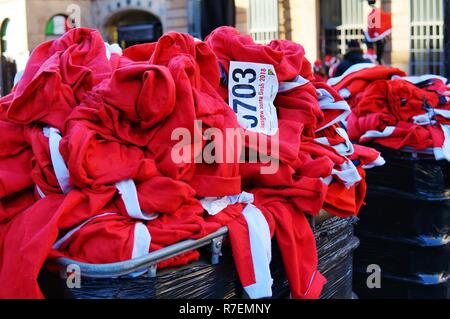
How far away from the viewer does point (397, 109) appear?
3.80 metres

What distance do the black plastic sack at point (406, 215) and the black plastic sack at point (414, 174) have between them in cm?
4

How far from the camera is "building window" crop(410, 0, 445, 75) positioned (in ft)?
46.6

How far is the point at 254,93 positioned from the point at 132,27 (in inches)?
687

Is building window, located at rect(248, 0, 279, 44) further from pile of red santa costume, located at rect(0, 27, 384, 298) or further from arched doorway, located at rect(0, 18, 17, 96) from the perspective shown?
pile of red santa costume, located at rect(0, 27, 384, 298)

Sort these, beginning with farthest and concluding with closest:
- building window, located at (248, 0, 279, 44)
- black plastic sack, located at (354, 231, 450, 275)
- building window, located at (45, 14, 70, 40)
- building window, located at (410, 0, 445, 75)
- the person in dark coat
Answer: building window, located at (45, 14, 70, 40), building window, located at (248, 0, 279, 44), building window, located at (410, 0, 445, 75), the person in dark coat, black plastic sack, located at (354, 231, 450, 275)

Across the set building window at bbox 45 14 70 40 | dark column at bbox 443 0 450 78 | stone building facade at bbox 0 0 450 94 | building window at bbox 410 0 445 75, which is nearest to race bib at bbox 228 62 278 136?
dark column at bbox 443 0 450 78

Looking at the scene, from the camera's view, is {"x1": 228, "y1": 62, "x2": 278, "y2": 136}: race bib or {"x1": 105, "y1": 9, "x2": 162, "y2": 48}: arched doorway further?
{"x1": 105, "y1": 9, "x2": 162, "y2": 48}: arched doorway

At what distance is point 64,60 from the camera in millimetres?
2152

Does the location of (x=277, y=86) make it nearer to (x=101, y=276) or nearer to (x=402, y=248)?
(x=101, y=276)

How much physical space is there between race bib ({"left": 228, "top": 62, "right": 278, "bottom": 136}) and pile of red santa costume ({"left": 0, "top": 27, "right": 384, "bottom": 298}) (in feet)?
0.28

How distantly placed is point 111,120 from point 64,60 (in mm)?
337

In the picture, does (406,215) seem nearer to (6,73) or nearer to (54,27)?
(6,73)

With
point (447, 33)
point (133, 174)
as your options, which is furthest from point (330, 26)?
point (133, 174)

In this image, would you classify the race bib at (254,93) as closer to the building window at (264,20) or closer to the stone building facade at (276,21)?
the stone building facade at (276,21)
